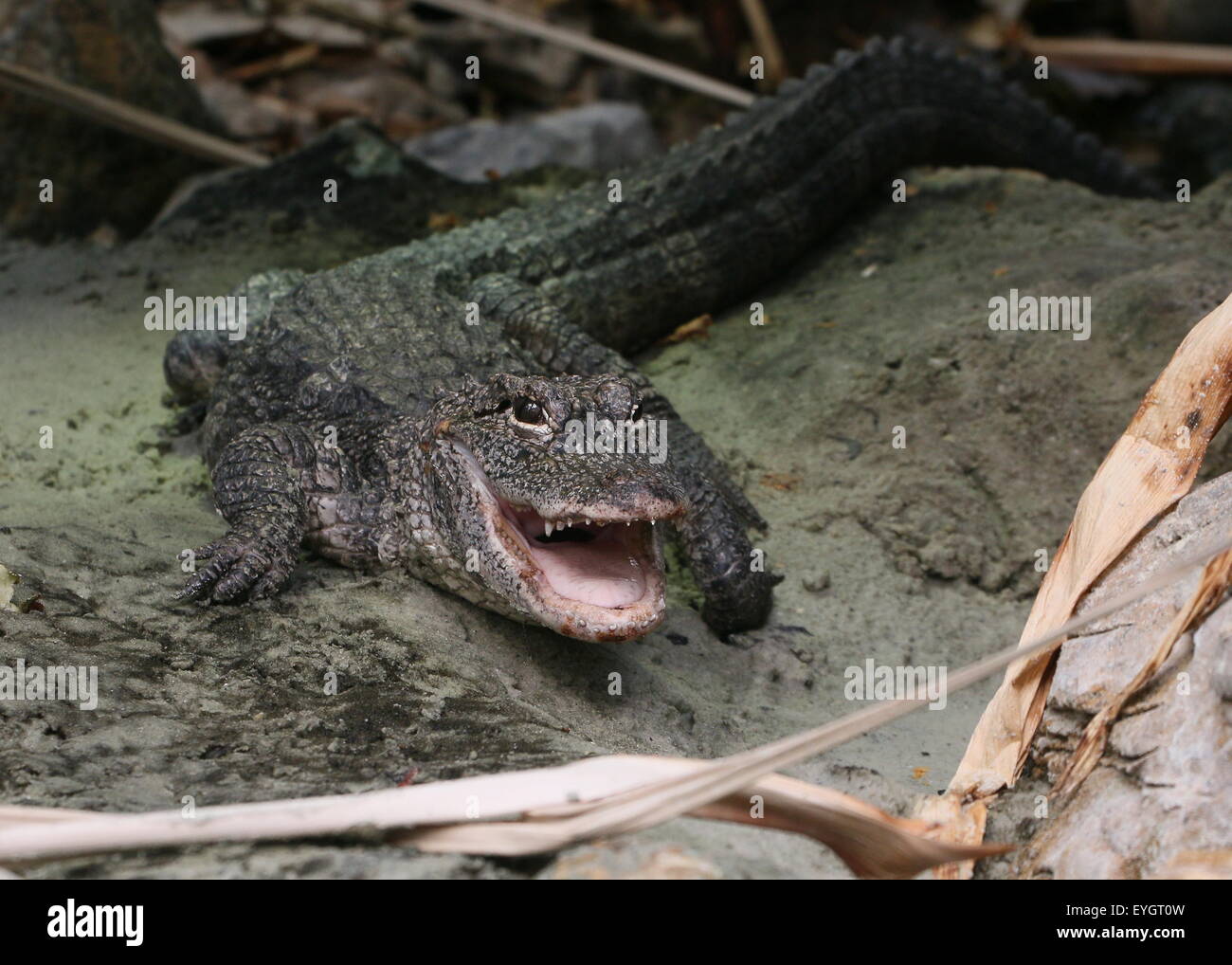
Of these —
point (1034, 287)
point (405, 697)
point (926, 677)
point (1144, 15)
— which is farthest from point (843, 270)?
point (1144, 15)

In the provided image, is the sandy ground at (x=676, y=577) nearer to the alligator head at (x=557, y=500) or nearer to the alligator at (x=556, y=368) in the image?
the alligator at (x=556, y=368)

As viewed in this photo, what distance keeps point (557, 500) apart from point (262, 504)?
4.03 ft

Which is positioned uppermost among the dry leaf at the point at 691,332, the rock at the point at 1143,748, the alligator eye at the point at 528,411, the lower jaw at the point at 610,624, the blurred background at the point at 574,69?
the blurred background at the point at 574,69

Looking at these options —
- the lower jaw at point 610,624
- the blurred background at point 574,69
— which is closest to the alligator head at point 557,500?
the lower jaw at point 610,624

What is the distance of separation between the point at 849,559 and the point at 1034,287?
5.88 ft

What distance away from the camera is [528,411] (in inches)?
144

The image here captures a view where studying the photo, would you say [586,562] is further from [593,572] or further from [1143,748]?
[1143,748]

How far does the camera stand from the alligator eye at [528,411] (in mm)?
3650

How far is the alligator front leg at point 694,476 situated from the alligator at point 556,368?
0.01 metres

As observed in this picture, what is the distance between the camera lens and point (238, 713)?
297cm

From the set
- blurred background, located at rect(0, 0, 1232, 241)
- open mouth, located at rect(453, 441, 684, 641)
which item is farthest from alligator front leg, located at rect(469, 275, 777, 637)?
blurred background, located at rect(0, 0, 1232, 241)

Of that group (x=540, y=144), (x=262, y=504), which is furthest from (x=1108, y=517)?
(x=540, y=144)

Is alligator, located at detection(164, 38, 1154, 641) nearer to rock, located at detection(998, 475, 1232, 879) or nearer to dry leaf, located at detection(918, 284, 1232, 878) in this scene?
dry leaf, located at detection(918, 284, 1232, 878)
